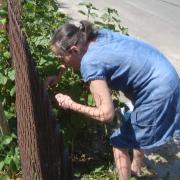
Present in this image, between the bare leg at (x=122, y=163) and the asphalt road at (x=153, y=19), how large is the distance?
3.17m

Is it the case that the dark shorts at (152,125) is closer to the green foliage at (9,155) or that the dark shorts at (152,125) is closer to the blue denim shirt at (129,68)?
the blue denim shirt at (129,68)

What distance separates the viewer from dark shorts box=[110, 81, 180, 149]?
3.10 metres

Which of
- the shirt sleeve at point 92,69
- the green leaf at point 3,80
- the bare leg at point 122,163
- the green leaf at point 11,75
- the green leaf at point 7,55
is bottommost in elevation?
the bare leg at point 122,163

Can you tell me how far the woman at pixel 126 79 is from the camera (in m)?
2.84

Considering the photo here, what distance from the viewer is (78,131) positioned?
150 inches

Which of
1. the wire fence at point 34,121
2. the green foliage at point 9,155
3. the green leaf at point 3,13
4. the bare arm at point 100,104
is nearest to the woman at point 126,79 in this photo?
the bare arm at point 100,104

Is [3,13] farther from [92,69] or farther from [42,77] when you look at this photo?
[92,69]

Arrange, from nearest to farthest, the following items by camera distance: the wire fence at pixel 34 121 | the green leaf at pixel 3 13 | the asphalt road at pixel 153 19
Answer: the wire fence at pixel 34 121 → the green leaf at pixel 3 13 → the asphalt road at pixel 153 19

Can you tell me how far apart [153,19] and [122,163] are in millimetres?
6362

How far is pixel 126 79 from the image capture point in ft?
9.84

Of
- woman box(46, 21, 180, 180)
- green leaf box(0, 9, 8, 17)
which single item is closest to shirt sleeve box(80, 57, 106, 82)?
woman box(46, 21, 180, 180)

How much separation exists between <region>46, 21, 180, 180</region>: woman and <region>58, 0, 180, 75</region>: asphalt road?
334cm

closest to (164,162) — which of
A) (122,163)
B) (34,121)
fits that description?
(122,163)

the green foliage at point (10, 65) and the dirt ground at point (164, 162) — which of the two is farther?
the dirt ground at point (164, 162)
